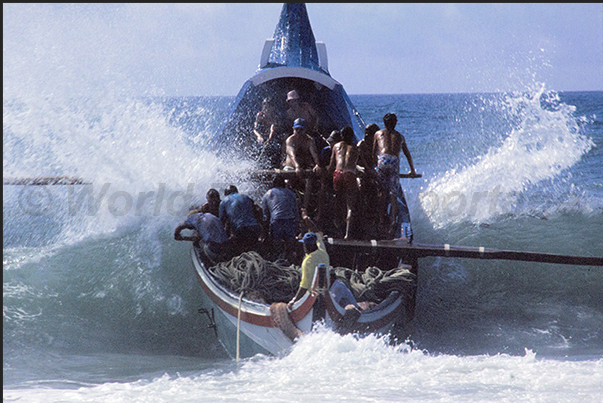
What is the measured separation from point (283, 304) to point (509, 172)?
901cm

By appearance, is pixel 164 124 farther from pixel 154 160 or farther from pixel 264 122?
pixel 264 122

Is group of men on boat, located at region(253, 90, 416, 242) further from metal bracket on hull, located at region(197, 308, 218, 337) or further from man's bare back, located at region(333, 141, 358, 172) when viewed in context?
metal bracket on hull, located at region(197, 308, 218, 337)

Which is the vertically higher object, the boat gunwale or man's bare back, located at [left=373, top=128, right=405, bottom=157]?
man's bare back, located at [left=373, top=128, right=405, bottom=157]

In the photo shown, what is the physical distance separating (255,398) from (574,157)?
40.3 feet

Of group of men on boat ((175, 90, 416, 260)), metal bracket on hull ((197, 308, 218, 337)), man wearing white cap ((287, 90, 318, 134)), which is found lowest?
metal bracket on hull ((197, 308, 218, 337))

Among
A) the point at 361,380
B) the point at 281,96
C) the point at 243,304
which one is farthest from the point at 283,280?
the point at 281,96

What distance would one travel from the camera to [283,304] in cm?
600

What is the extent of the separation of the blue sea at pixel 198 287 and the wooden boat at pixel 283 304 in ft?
0.58

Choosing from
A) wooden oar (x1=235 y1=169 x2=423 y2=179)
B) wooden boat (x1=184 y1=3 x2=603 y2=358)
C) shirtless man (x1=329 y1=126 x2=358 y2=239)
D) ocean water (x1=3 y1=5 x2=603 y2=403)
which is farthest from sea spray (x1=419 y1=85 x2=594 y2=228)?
shirtless man (x1=329 y1=126 x2=358 y2=239)

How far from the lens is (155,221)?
9.81m

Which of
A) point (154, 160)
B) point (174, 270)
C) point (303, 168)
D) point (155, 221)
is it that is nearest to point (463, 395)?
point (303, 168)

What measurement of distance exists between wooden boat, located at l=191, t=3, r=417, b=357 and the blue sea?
6.9 inches

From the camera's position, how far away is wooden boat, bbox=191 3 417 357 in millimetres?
5812

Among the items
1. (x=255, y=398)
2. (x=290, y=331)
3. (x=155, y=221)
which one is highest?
(x=155, y=221)
